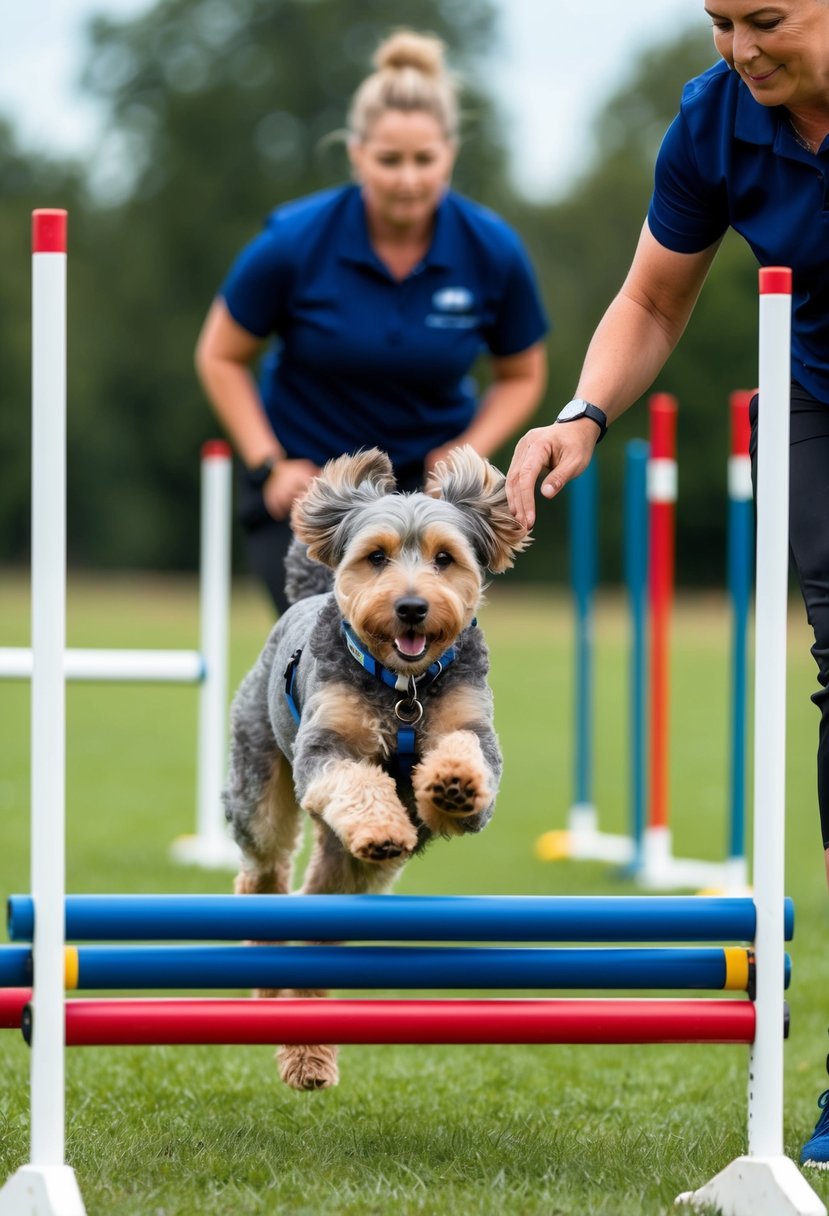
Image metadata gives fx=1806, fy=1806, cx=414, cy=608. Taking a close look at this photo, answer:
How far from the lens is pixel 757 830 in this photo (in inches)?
118

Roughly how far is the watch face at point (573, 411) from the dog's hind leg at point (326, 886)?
1077 mm

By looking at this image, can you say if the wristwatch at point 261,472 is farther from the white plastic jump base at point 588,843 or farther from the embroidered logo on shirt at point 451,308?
the white plastic jump base at point 588,843

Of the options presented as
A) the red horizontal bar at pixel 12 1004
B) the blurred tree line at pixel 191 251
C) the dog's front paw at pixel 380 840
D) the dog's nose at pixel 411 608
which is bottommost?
the red horizontal bar at pixel 12 1004

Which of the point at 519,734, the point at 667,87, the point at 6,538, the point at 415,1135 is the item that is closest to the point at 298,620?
the point at 415,1135

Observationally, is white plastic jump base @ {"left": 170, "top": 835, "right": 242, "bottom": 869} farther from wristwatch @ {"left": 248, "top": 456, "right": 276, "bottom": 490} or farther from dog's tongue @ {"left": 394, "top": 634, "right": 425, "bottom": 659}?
dog's tongue @ {"left": 394, "top": 634, "right": 425, "bottom": 659}

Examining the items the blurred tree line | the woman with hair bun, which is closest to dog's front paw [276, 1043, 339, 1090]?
the woman with hair bun

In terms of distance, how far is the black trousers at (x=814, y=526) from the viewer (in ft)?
11.1

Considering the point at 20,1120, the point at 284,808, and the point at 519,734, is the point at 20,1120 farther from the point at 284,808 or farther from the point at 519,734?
the point at 519,734

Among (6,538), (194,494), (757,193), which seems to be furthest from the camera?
(194,494)

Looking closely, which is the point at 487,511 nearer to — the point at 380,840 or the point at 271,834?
the point at 380,840

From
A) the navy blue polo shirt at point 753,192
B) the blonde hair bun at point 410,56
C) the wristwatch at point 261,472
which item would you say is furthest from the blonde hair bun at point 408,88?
the navy blue polo shirt at point 753,192

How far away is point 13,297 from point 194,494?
5920mm

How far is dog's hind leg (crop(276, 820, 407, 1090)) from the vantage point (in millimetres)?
4004

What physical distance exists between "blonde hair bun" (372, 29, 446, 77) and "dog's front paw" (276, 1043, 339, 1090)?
285cm
